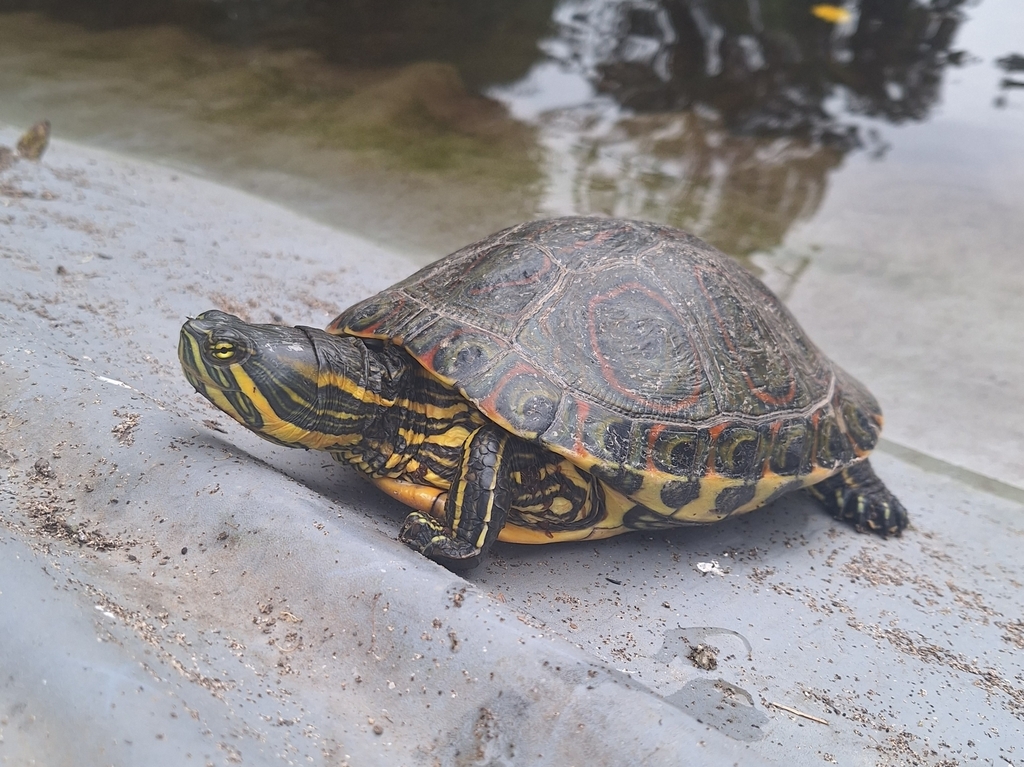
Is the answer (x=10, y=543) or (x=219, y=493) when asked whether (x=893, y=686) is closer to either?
(x=219, y=493)

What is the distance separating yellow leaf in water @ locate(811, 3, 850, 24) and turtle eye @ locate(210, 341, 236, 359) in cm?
1296

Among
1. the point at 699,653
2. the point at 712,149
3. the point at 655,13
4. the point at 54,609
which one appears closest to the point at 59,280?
the point at 54,609

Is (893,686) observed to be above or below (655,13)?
below

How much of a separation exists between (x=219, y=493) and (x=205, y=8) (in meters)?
11.3

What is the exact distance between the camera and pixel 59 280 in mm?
3699

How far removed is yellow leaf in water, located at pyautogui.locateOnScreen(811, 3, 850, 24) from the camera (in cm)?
1257

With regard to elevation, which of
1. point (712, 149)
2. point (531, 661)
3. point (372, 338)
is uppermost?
point (372, 338)

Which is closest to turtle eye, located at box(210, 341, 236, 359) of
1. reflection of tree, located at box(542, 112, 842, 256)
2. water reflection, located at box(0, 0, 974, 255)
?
water reflection, located at box(0, 0, 974, 255)

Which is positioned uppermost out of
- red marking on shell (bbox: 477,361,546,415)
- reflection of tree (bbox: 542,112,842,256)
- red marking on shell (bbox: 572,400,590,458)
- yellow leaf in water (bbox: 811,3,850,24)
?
yellow leaf in water (bbox: 811,3,850,24)

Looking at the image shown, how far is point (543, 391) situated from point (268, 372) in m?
0.95

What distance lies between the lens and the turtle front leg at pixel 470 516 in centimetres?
264

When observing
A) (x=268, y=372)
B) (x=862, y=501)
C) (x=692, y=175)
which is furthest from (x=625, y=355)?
(x=692, y=175)

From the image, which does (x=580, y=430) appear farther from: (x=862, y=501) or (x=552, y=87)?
(x=552, y=87)

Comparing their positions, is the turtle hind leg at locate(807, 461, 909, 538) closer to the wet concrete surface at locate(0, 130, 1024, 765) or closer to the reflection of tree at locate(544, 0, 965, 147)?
the wet concrete surface at locate(0, 130, 1024, 765)
